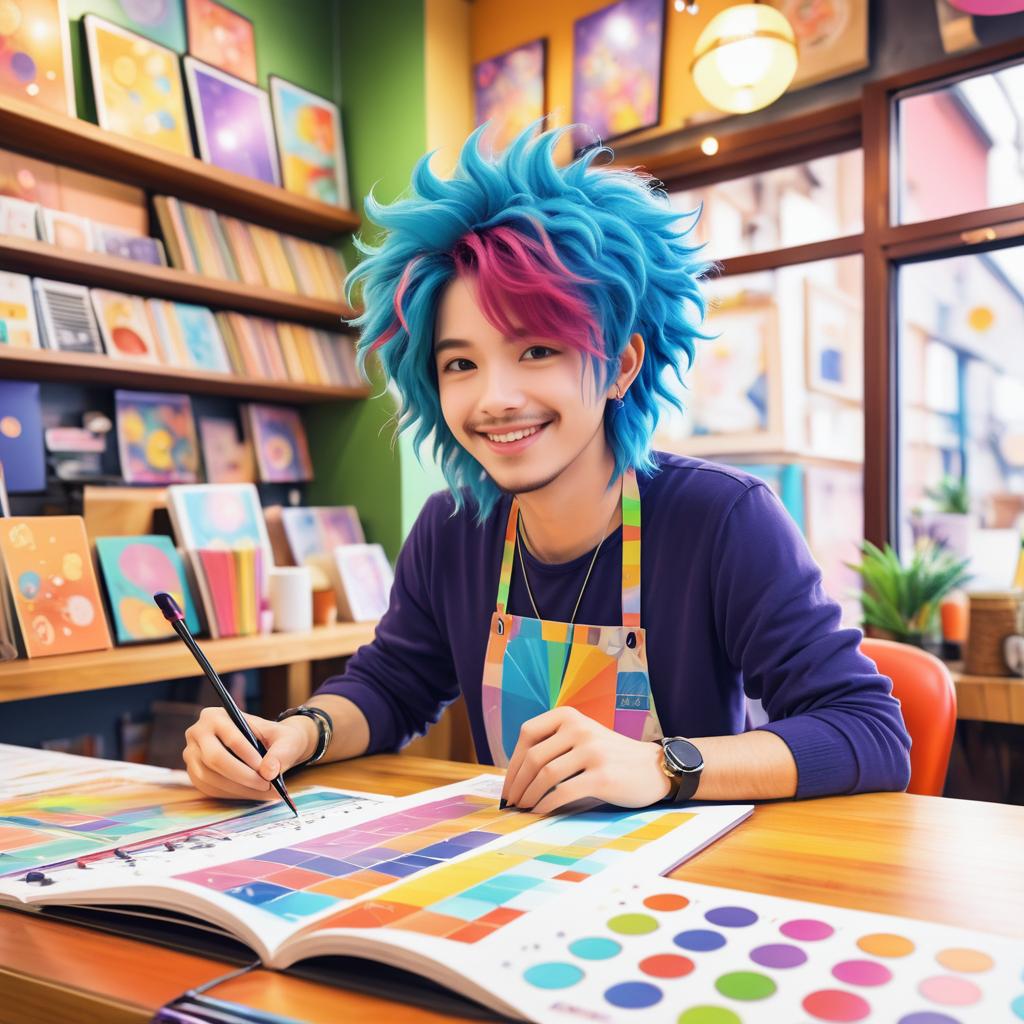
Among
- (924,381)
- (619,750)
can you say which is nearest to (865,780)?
(619,750)

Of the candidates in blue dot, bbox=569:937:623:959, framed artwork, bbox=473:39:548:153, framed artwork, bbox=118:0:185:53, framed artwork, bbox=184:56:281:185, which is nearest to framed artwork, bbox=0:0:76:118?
framed artwork, bbox=118:0:185:53

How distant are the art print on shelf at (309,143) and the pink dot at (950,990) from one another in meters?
3.20

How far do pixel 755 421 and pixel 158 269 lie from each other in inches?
77.2

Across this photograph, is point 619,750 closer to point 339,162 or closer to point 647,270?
point 647,270

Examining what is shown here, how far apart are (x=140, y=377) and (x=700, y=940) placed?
260 centimetres

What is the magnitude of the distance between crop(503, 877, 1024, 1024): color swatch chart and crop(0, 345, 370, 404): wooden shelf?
7.45 ft

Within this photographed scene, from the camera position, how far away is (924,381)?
2920 millimetres

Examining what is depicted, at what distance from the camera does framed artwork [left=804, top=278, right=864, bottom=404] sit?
3057 mm

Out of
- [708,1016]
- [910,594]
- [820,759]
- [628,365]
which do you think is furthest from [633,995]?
[910,594]

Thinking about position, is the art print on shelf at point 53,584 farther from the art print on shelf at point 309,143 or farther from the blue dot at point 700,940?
the blue dot at point 700,940

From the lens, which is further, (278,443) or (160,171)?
(278,443)

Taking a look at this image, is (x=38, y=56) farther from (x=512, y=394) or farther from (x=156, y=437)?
(x=512, y=394)

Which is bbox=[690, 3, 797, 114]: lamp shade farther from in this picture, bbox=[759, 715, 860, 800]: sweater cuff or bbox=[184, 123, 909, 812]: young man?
bbox=[759, 715, 860, 800]: sweater cuff

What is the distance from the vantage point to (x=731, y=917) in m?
0.61
